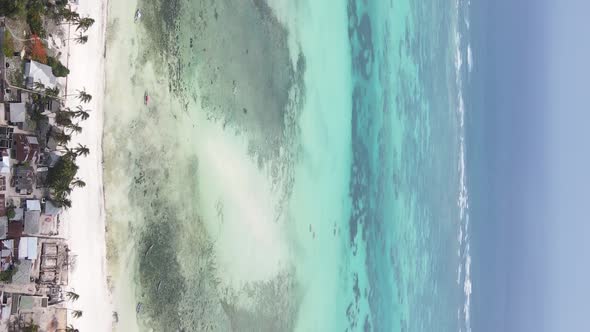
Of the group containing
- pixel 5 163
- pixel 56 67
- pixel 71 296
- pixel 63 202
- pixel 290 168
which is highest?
pixel 56 67

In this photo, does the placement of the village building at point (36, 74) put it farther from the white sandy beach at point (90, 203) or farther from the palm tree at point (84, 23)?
the palm tree at point (84, 23)

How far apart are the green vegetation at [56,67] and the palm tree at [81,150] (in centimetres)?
177

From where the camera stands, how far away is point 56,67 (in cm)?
1477

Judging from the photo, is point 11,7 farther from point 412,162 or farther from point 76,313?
point 412,162

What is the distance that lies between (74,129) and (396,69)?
1594cm

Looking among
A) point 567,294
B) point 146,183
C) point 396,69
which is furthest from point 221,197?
point 567,294

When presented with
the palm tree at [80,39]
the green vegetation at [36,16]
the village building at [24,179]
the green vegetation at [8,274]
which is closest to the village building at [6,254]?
the green vegetation at [8,274]

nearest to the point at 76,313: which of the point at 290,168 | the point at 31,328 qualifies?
the point at 31,328

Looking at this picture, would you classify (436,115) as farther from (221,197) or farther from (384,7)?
(221,197)

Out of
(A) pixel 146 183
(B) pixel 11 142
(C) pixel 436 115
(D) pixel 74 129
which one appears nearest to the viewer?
(B) pixel 11 142

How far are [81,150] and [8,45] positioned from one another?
2897mm

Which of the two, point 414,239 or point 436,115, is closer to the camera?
point 414,239

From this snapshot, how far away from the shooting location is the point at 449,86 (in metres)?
32.7

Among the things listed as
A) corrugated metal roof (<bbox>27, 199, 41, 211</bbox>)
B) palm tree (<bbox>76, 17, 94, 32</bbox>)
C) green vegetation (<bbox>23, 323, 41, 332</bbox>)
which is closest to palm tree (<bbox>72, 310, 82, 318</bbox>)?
green vegetation (<bbox>23, 323, 41, 332</bbox>)
